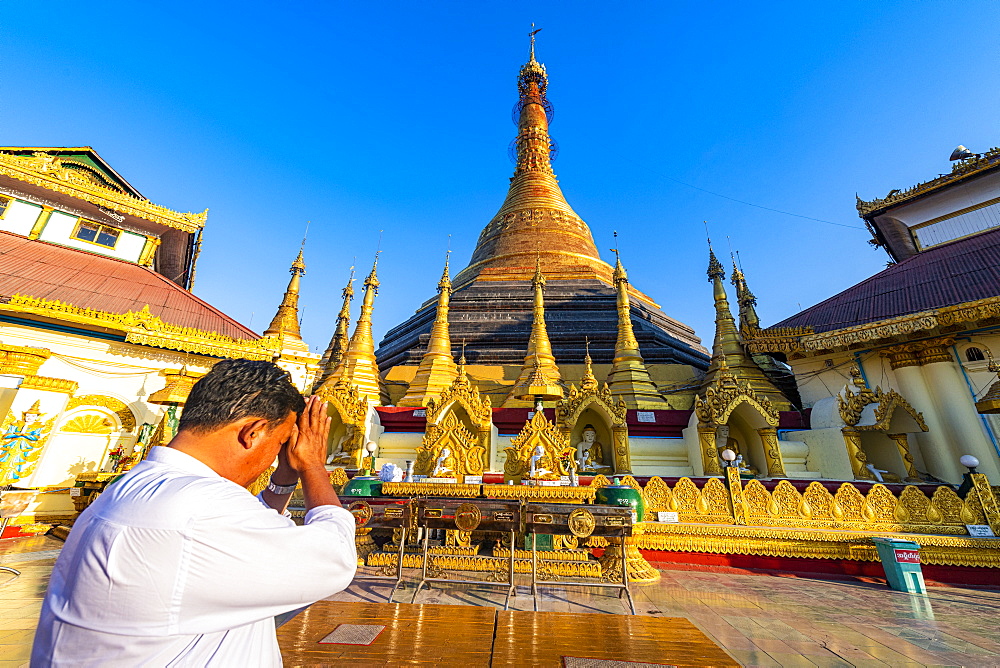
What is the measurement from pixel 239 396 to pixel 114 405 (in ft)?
39.9

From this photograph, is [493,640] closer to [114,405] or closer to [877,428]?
[877,428]

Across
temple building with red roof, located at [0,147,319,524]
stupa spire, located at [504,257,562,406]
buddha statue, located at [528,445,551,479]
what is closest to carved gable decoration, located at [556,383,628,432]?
buddha statue, located at [528,445,551,479]

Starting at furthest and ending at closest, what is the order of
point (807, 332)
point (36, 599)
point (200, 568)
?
point (807, 332) < point (36, 599) < point (200, 568)

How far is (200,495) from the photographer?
0.97 m

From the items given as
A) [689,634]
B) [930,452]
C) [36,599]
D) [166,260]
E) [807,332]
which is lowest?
[36,599]

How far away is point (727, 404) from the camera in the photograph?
30.5ft

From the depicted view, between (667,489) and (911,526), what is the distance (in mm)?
3909

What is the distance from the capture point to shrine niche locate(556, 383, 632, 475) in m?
9.62

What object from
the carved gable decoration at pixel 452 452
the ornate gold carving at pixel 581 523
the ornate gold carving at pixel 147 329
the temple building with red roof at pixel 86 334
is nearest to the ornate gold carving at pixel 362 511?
the carved gable decoration at pixel 452 452

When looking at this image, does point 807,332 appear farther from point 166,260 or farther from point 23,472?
point 166,260

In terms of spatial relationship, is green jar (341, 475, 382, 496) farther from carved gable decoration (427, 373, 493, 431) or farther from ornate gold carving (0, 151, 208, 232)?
ornate gold carving (0, 151, 208, 232)

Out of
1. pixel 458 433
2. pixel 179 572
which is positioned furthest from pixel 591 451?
pixel 179 572

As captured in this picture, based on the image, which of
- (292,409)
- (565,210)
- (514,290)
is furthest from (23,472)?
(565,210)

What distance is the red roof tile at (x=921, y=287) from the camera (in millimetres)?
10867
